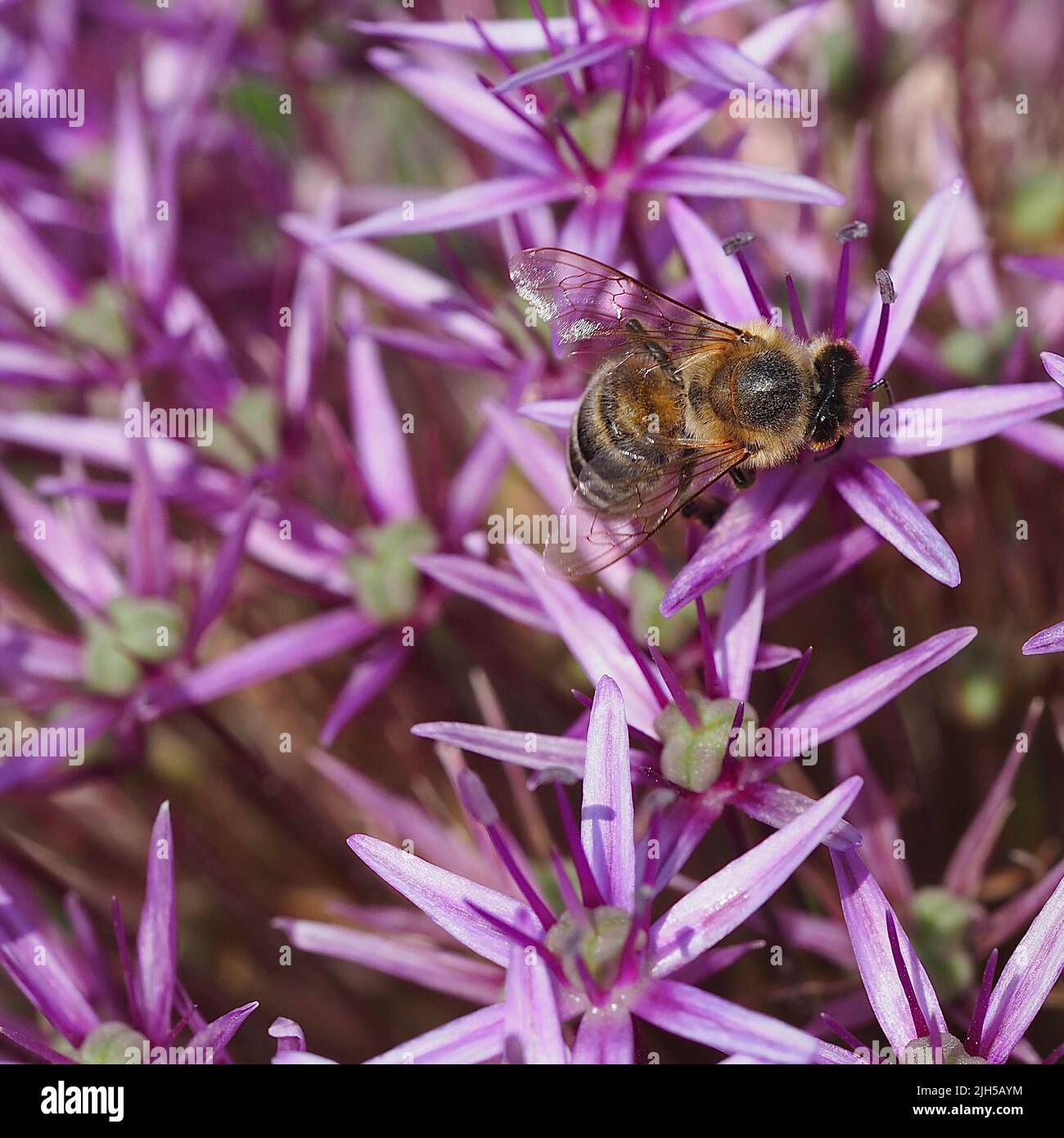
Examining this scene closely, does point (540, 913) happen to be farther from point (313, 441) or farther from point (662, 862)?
point (313, 441)

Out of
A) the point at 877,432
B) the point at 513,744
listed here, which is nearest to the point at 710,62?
the point at 877,432

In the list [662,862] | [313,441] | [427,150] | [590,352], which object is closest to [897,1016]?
[662,862]

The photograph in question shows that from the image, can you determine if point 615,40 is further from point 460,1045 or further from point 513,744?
point 460,1045

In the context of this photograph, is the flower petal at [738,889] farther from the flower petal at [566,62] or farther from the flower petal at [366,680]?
the flower petal at [566,62]

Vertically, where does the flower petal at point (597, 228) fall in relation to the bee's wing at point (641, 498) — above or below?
above

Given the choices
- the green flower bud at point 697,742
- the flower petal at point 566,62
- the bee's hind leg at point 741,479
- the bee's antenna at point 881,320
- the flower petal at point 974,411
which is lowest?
the green flower bud at point 697,742

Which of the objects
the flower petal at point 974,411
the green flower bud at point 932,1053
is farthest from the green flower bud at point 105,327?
the green flower bud at point 932,1053
